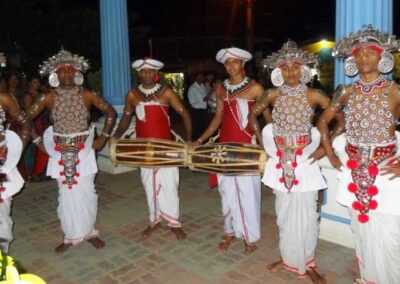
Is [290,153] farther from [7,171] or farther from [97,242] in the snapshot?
[7,171]

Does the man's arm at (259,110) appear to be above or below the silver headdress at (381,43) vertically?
below

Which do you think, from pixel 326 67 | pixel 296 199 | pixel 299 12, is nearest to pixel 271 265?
pixel 296 199

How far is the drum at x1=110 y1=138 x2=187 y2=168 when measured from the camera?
447 cm

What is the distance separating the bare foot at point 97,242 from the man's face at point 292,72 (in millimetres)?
2561

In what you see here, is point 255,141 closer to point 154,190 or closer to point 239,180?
point 239,180

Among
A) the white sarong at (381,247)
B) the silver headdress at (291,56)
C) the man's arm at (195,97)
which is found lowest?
the white sarong at (381,247)

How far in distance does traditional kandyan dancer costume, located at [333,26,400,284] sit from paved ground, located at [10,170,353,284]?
2.21 ft

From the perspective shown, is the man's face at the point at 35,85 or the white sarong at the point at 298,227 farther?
the man's face at the point at 35,85

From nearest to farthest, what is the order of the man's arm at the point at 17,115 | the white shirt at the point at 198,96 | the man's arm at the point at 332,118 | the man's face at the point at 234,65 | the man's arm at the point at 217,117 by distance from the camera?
the man's arm at the point at 332,118, the man's arm at the point at 17,115, the man's face at the point at 234,65, the man's arm at the point at 217,117, the white shirt at the point at 198,96

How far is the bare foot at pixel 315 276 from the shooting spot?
3729 millimetres

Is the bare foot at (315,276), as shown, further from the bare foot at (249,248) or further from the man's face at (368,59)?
the man's face at (368,59)

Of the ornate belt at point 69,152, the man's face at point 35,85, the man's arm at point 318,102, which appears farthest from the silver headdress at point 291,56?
the man's face at point 35,85

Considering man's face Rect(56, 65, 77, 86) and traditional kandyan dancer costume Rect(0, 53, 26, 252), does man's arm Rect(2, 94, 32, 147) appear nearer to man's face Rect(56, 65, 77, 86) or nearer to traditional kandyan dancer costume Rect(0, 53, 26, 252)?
traditional kandyan dancer costume Rect(0, 53, 26, 252)

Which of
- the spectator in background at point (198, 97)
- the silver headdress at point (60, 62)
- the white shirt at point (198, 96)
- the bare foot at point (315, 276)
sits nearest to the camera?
the bare foot at point (315, 276)
